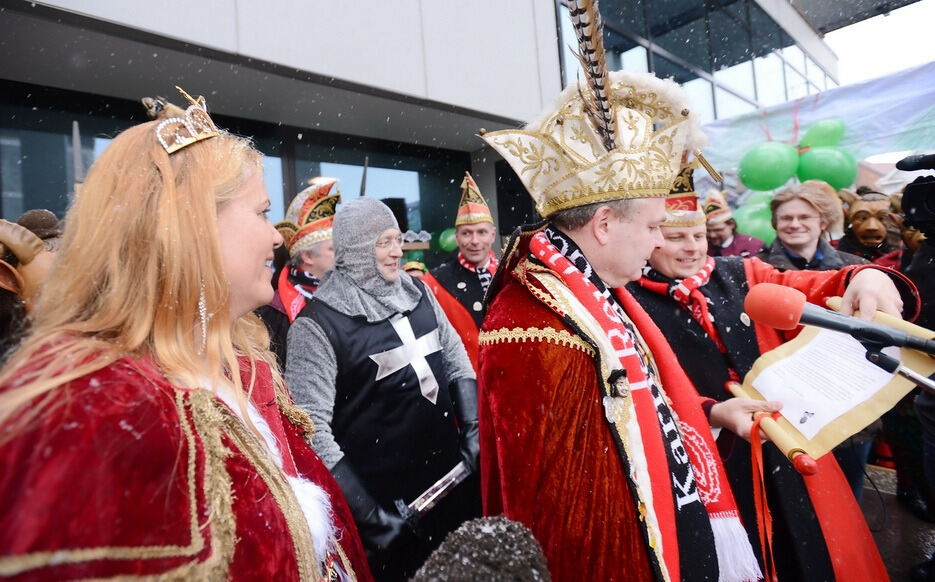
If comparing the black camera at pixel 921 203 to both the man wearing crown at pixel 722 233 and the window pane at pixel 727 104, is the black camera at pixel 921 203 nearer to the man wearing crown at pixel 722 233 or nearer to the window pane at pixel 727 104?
the man wearing crown at pixel 722 233

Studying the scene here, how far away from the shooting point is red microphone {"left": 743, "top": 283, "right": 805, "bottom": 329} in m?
1.28

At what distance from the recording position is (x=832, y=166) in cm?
640

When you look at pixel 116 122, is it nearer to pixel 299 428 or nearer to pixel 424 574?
pixel 299 428

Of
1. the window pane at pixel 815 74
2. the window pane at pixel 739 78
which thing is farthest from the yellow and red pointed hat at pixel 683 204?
the window pane at pixel 815 74

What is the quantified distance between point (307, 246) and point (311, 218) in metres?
0.26

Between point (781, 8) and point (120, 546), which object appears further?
point (781, 8)

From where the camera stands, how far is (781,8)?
48.1 feet

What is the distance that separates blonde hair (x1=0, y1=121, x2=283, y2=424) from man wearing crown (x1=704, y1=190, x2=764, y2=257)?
5.39 metres

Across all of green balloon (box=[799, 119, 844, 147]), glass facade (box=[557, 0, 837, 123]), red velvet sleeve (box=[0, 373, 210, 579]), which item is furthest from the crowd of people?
glass facade (box=[557, 0, 837, 123])

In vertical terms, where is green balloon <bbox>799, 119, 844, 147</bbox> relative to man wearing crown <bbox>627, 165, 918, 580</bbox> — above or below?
above

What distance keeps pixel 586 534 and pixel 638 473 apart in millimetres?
231

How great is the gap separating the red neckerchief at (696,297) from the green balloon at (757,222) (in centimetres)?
489

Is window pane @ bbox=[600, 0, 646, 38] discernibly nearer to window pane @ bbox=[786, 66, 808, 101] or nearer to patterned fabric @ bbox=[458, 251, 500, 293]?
patterned fabric @ bbox=[458, 251, 500, 293]

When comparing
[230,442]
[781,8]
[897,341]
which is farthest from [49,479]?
[781,8]
